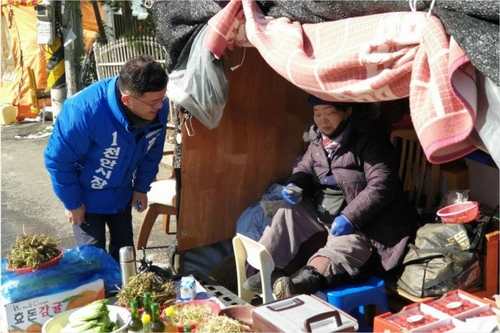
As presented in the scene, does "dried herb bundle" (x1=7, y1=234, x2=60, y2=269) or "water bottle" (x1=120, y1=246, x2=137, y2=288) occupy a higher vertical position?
"dried herb bundle" (x1=7, y1=234, x2=60, y2=269)

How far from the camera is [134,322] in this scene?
106 inches

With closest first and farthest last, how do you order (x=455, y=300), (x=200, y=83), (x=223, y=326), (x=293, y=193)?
(x=223, y=326)
(x=455, y=300)
(x=200, y=83)
(x=293, y=193)

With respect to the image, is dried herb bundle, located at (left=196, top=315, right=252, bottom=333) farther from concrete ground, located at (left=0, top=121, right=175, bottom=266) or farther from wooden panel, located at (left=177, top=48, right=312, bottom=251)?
concrete ground, located at (left=0, top=121, right=175, bottom=266)

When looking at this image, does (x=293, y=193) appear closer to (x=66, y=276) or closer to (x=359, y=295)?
(x=359, y=295)

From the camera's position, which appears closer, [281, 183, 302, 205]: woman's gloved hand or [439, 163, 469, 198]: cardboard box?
[281, 183, 302, 205]: woman's gloved hand

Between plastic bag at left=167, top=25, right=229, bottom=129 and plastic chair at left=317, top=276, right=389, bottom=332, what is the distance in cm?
138

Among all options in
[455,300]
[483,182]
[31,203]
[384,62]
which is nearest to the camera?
[384,62]

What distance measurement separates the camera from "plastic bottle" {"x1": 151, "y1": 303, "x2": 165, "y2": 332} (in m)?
2.61

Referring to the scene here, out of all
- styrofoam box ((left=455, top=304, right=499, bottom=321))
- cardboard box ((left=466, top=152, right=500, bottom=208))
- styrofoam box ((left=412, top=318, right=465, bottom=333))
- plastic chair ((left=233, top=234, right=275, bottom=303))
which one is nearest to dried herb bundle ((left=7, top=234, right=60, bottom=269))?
plastic chair ((left=233, top=234, right=275, bottom=303))

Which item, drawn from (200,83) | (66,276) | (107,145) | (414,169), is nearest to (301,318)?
(66,276)

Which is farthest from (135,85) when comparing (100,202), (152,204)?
(152,204)

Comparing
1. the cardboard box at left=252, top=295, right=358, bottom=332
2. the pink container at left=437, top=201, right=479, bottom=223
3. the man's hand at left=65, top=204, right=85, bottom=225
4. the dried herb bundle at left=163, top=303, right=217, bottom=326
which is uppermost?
the man's hand at left=65, top=204, right=85, bottom=225

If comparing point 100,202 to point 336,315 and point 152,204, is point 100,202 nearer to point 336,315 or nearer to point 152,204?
point 152,204

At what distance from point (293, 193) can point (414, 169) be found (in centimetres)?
103
